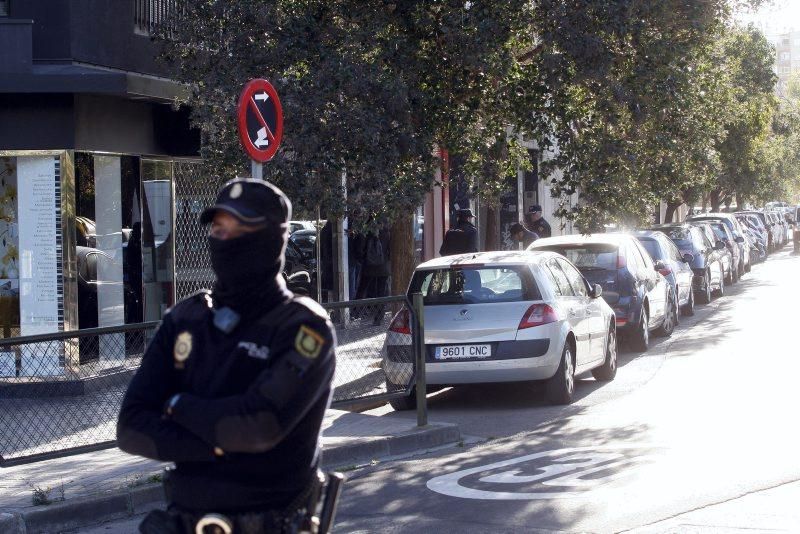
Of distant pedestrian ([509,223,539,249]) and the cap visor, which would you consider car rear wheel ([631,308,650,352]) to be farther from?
the cap visor

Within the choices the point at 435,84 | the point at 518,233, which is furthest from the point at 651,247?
the point at 435,84

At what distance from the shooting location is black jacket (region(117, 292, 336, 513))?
3025 millimetres

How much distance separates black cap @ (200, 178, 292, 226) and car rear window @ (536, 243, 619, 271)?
43.2ft

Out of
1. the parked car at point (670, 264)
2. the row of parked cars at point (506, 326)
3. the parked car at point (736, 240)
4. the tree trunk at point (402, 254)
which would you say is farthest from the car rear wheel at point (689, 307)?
the parked car at point (736, 240)

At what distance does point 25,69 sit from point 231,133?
8.07ft

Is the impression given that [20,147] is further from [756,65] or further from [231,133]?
[756,65]

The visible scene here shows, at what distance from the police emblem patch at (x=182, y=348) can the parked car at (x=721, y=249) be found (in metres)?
23.2

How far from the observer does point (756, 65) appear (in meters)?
48.1

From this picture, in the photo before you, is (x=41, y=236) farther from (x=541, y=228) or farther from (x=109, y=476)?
(x=541, y=228)

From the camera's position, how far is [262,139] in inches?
379

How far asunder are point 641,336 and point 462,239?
10.8 feet

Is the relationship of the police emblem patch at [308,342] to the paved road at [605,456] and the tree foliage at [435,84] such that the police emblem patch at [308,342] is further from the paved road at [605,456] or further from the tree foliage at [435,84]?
the tree foliage at [435,84]

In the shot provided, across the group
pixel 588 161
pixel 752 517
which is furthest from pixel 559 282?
pixel 752 517

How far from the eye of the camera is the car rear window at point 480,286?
11859mm
